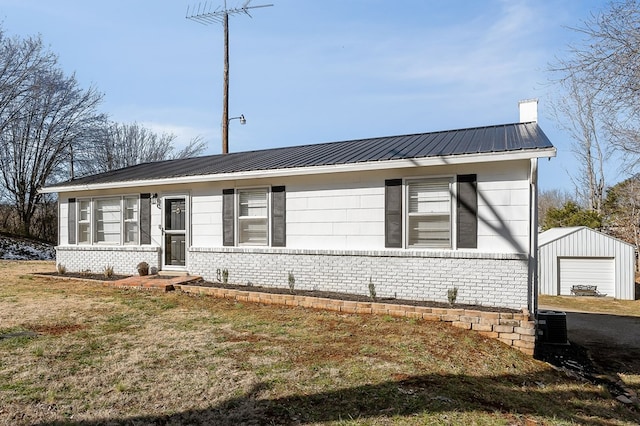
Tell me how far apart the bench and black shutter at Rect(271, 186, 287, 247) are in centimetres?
1321

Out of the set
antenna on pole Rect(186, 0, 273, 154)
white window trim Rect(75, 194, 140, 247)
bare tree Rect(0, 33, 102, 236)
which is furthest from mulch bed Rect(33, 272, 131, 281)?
bare tree Rect(0, 33, 102, 236)

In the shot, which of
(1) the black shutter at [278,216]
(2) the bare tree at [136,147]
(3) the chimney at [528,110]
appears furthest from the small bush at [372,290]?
(2) the bare tree at [136,147]

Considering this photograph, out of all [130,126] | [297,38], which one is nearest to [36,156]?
[130,126]

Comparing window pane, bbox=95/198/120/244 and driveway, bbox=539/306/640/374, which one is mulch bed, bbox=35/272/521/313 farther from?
driveway, bbox=539/306/640/374

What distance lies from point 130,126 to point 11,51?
967 centimetres

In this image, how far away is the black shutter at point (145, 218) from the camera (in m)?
10.8

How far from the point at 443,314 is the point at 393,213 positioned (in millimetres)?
2132

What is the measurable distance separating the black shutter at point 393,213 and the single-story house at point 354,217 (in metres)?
0.02

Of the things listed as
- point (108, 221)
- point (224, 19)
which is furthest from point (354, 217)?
point (224, 19)

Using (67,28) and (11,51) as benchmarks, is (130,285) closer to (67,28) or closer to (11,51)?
(67,28)

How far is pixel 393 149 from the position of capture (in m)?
8.80

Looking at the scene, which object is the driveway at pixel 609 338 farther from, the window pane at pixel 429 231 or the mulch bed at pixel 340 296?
the window pane at pixel 429 231

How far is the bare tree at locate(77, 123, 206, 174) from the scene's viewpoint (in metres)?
28.3

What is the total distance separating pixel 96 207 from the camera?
457 inches
